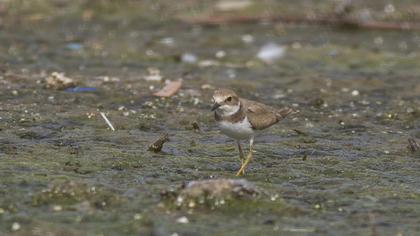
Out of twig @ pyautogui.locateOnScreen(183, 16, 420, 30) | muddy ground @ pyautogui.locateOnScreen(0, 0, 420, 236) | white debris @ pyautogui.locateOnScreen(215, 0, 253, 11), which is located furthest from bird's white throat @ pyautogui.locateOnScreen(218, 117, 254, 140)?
white debris @ pyautogui.locateOnScreen(215, 0, 253, 11)

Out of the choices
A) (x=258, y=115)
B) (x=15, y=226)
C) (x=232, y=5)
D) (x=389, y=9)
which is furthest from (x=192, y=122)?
(x=389, y=9)

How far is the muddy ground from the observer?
6.26 m

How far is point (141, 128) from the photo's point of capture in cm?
922

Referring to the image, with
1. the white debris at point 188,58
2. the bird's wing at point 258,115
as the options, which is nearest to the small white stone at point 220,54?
the white debris at point 188,58

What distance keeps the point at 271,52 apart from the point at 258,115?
610 centimetres

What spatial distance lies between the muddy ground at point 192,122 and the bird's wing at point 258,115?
39cm

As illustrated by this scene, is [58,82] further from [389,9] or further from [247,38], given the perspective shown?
[389,9]

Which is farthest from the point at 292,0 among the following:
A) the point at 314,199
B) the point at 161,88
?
the point at 314,199

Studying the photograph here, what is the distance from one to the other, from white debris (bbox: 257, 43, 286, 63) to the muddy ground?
0.11m

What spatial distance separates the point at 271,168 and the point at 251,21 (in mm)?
8303

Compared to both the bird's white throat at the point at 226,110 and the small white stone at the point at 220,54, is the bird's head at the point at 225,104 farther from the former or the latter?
the small white stone at the point at 220,54

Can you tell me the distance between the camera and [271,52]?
13.8m

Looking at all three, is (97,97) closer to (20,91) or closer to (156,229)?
(20,91)

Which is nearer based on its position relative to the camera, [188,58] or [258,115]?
[258,115]
